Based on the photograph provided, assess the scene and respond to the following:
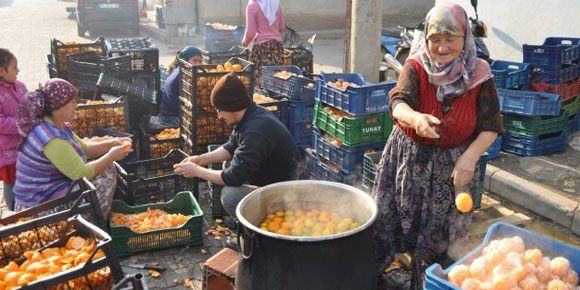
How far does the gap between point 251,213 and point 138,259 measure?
182cm

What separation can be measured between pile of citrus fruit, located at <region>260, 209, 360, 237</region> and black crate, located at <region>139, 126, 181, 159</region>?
3200 millimetres

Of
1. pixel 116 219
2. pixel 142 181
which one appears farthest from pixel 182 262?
pixel 142 181

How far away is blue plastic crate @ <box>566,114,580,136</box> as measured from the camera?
773 centimetres

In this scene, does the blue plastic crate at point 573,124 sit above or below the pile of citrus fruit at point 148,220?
above

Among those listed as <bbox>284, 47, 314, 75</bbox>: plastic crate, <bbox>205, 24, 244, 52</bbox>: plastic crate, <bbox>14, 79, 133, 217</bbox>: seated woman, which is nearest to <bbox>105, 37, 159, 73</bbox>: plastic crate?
<bbox>284, 47, 314, 75</bbox>: plastic crate

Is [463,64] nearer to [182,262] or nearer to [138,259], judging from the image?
[182,262]

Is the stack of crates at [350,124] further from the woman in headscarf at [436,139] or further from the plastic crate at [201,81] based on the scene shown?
the woman in headscarf at [436,139]

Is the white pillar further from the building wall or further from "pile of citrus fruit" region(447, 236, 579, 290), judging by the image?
"pile of citrus fruit" region(447, 236, 579, 290)

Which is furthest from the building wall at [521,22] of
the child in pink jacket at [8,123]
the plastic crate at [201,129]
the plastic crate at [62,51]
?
the child in pink jacket at [8,123]

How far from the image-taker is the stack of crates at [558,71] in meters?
7.30

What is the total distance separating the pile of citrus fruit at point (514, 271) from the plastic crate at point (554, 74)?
17.5 feet

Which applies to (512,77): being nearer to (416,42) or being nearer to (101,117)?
(416,42)

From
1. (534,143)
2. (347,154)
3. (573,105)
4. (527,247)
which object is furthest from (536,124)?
(527,247)

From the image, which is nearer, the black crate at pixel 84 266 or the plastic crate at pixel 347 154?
the black crate at pixel 84 266
